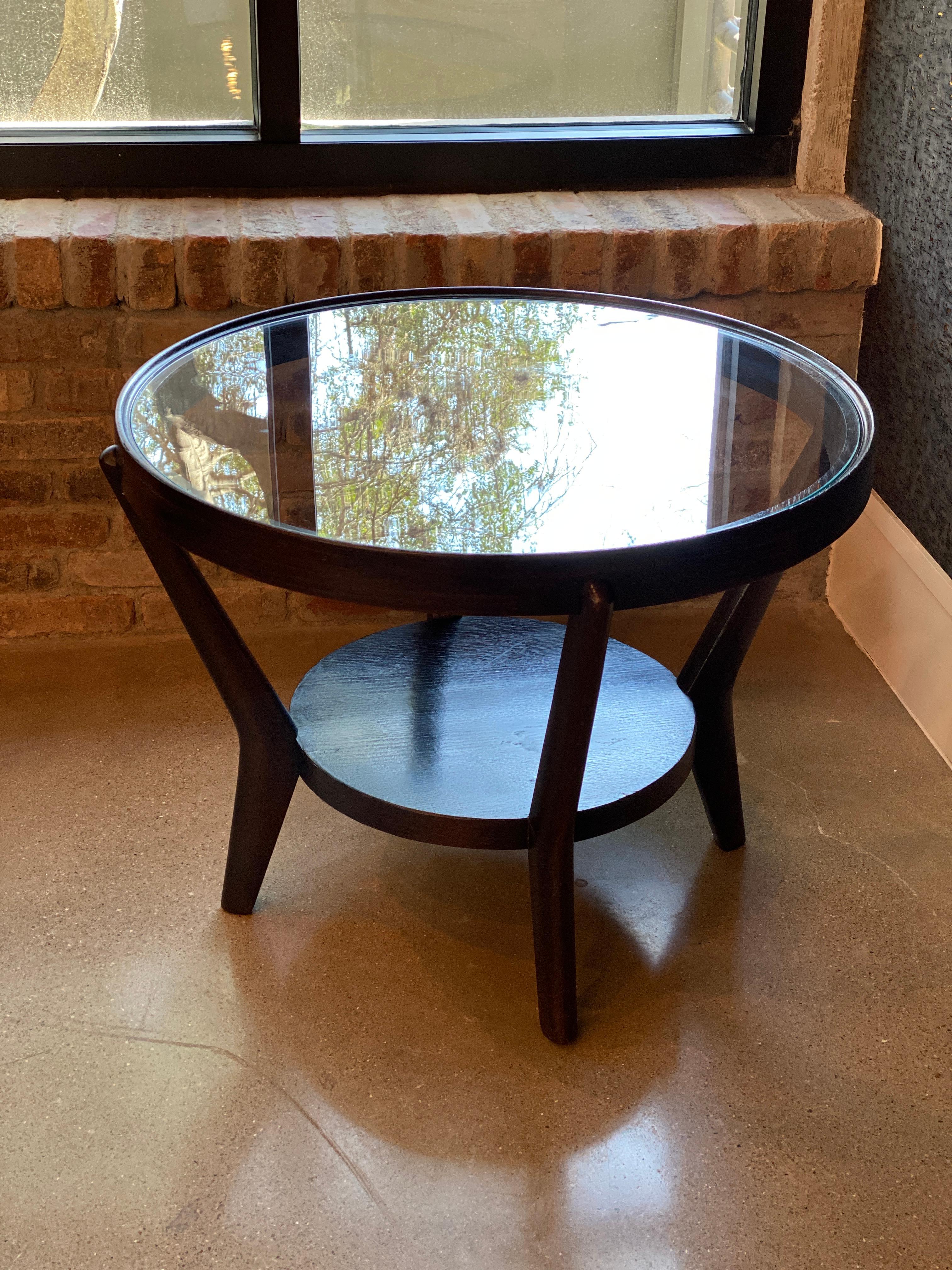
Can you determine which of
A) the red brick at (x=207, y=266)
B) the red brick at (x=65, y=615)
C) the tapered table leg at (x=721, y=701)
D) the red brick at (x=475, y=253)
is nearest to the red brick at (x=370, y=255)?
the red brick at (x=475, y=253)

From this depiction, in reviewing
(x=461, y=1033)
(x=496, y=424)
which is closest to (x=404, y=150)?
(x=496, y=424)

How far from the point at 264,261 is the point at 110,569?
2.29 feet

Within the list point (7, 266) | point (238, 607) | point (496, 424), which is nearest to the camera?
point (496, 424)

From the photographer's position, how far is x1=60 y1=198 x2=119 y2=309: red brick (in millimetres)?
2227

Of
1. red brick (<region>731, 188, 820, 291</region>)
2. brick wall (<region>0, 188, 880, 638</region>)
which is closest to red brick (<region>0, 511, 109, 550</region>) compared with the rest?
brick wall (<region>0, 188, 880, 638</region>)

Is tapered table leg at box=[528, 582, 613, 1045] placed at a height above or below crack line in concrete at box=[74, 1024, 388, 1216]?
above

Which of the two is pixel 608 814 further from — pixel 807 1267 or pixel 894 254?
pixel 894 254

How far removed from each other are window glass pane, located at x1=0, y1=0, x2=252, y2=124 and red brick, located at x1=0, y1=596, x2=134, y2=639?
0.97 m

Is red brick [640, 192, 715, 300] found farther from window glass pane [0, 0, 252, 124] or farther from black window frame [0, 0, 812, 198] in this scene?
window glass pane [0, 0, 252, 124]

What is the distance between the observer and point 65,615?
2.53 m

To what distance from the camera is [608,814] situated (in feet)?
5.45

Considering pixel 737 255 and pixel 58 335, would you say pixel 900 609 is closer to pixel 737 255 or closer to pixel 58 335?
pixel 737 255

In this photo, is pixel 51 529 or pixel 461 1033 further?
pixel 51 529

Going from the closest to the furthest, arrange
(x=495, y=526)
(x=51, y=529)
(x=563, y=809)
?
1. (x=495, y=526)
2. (x=563, y=809)
3. (x=51, y=529)
